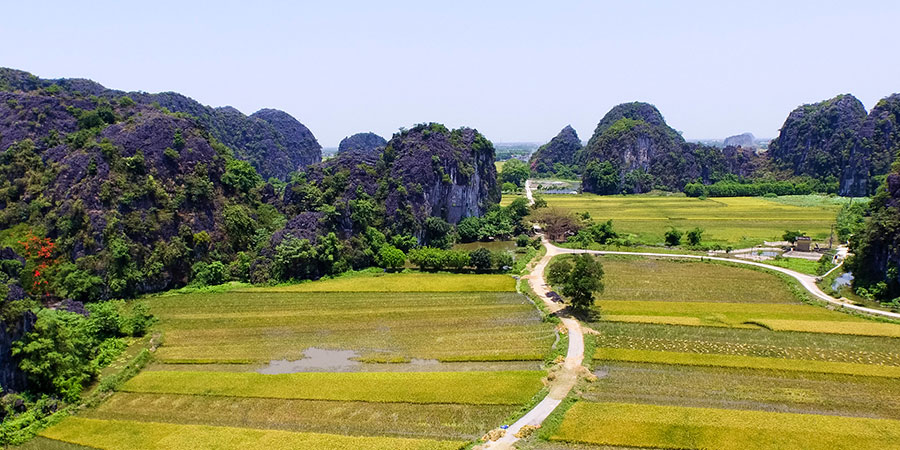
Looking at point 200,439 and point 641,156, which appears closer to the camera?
point 200,439

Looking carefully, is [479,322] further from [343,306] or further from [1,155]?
[1,155]

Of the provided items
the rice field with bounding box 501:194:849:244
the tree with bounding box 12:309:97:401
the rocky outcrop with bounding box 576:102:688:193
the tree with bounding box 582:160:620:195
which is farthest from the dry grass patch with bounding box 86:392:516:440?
the rocky outcrop with bounding box 576:102:688:193

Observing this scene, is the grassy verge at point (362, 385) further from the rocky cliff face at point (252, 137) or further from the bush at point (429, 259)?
the rocky cliff face at point (252, 137)

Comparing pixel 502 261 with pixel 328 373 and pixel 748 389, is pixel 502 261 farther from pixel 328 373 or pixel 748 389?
pixel 748 389

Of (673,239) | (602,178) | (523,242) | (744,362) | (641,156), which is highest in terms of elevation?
(641,156)

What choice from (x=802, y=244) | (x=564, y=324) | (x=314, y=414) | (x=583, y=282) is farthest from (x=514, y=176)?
(x=314, y=414)

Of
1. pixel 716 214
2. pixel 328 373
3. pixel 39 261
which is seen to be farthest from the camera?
pixel 716 214

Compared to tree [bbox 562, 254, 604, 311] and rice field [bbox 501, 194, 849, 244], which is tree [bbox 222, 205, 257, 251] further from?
rice field [bbox 501, 194, 849, 244]
